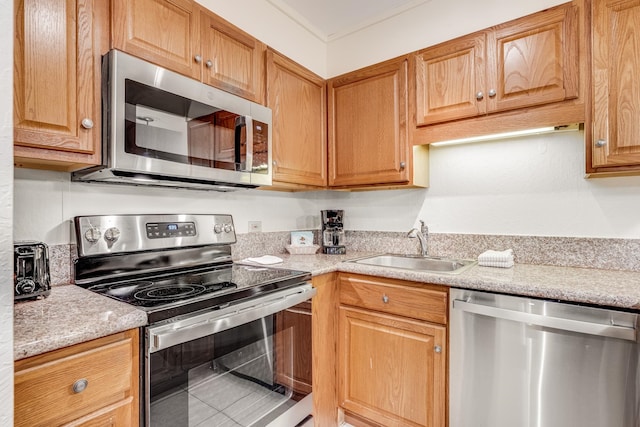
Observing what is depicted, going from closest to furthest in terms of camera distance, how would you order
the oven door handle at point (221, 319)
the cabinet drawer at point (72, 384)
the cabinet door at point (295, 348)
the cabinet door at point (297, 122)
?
the cabinet drawer at point (72, 384), the oven door handle at point (221, 319), the cabinet door at point (295, 348), the cabinet door at point (297, 122)

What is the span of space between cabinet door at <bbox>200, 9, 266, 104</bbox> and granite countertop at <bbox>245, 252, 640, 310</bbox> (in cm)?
97

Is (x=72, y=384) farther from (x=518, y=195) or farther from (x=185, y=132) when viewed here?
(x=518, y=195)

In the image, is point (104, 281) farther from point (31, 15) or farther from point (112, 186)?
point (31, 15)

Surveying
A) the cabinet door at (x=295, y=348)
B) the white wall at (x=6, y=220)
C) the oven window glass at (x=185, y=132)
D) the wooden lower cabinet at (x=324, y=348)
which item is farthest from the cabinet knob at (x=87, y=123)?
the wooden lower cabinet at (x=324, y=348)

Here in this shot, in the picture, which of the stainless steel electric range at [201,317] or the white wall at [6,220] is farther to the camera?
the stainless steel electric range at [201,317]

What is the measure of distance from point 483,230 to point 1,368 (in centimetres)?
208

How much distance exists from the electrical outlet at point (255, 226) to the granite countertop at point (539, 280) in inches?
16.2

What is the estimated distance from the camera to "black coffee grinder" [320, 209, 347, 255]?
230 centimetres

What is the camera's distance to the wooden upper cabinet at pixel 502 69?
151cm

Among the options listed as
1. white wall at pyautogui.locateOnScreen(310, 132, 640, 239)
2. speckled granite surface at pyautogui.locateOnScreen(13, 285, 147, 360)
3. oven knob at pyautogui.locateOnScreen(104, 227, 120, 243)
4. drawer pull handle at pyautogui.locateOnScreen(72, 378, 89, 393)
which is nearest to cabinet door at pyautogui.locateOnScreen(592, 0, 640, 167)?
white wall at pyautogui.locateOnScreen(310, 132, 640, 239)

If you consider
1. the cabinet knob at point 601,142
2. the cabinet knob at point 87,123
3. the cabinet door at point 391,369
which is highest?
the cabinet knob at point 87,123

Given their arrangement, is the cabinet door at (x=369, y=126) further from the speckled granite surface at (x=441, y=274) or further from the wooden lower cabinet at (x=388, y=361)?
the wooden lower cabinet at (x=388, y=361)

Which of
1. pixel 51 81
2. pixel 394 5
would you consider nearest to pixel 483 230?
pixel 394 5

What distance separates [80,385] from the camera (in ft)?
2.76
